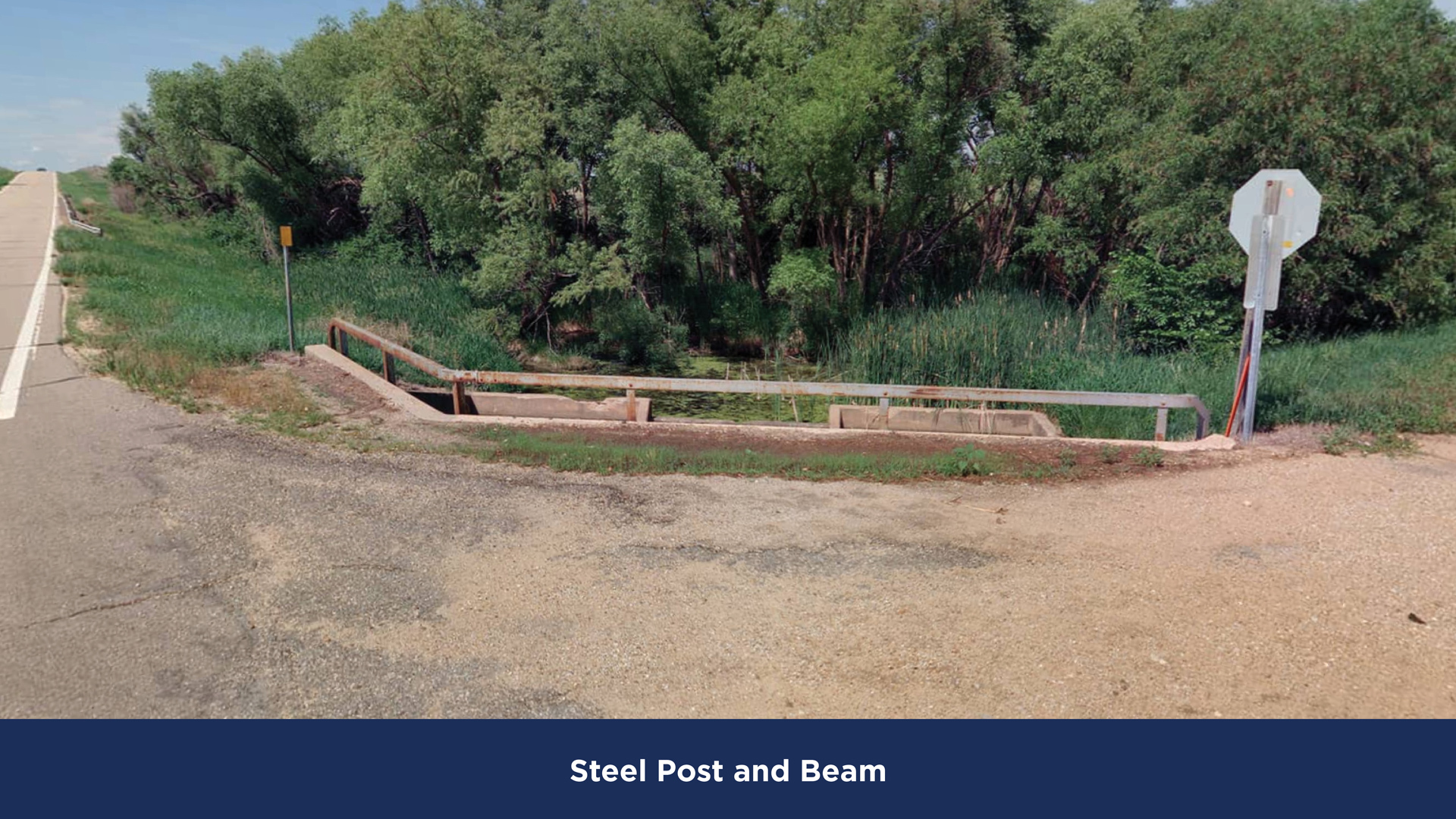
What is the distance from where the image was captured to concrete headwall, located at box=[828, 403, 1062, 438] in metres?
10.9

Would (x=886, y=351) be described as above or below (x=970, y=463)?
above

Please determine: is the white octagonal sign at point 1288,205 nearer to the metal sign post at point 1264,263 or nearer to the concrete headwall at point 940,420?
the metal sign post at point 1264,263

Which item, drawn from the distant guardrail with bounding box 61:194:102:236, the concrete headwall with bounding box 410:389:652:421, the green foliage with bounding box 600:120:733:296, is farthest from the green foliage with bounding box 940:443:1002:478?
the distant guardrail with bounding box 61:194:102:236

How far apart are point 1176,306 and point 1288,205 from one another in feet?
22.9

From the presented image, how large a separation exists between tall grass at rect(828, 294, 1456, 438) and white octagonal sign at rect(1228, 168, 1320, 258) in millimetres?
2207

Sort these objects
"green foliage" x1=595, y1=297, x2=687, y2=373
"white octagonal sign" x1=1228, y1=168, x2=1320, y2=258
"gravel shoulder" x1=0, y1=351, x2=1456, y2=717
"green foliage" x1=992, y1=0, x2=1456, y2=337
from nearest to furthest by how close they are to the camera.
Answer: "gravel shoulder" x1=0, y1=351, x2=1456, y2=717, "white octagonal sign" x1=1228, y1=168, x2=1320, y2=258, "green foliage" x1=992, y1=0, x2=1456, y2=337, "green foliage" x1=595, y1=297, x2=687, y2=373

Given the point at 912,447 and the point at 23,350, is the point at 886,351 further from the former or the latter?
the point at 23,350

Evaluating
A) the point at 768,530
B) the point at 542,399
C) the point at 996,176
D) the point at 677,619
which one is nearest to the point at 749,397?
the point at 542,399

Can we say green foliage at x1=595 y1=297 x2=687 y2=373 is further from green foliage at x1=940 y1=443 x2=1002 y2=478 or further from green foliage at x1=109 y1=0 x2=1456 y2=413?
green foliage at x1=940 y1=443 x2=1002 y2=478

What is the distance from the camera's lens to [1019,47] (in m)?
21.0

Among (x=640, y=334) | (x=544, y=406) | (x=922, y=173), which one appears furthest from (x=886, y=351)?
(x=640, y=334)

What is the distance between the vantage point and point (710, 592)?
18.9ft

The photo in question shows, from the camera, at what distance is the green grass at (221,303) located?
13.1 metres

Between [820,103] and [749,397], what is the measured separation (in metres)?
6.38
